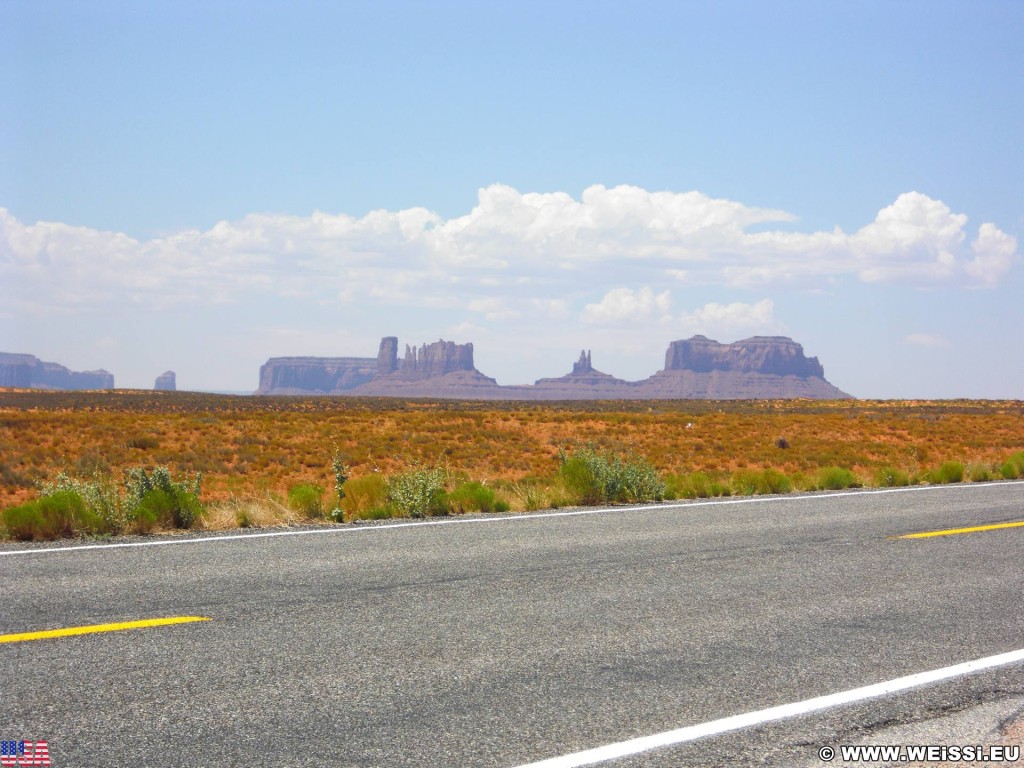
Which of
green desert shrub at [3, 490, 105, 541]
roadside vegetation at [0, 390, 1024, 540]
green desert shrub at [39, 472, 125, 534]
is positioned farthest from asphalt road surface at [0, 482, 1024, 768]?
roadside vegetation at [0, 390, 1024, 540]

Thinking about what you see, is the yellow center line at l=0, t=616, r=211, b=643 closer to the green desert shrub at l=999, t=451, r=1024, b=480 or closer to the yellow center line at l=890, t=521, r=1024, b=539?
the yellow center line at l=890, t=521, r=1024, b=539

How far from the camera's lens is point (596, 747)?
3992 millimetres

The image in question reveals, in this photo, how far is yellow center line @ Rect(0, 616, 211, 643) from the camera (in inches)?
209

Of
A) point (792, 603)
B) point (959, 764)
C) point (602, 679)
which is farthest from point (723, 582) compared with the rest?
point (959, 764)

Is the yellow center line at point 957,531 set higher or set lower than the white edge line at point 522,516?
higher

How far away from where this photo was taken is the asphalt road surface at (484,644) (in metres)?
4.07

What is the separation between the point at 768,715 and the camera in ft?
14.5

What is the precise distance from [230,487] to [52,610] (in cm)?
1638

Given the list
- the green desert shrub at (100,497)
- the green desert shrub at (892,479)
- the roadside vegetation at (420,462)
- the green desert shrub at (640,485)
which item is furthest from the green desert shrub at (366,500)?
the green desert shrub at (892,479)

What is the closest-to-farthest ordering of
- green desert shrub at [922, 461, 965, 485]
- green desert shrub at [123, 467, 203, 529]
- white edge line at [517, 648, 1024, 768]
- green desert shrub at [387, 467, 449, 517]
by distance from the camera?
white edge line at [517, 648, 1024, 768]
green desert shrub at [123, 467, 203, 529]
green desert shrub at [387, 467, 449, 517]
green desert shrub at [922, 461, 965, 485]

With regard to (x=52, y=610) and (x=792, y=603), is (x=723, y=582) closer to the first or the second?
(x=792, y=603)

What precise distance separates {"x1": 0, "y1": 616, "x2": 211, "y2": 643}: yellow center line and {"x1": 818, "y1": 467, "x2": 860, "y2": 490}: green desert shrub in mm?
12300

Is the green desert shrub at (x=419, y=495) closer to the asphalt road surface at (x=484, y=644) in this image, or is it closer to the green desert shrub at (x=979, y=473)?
the asphalt road surface at (x=484, y=644)

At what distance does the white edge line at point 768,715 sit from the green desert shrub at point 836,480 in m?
10.7
